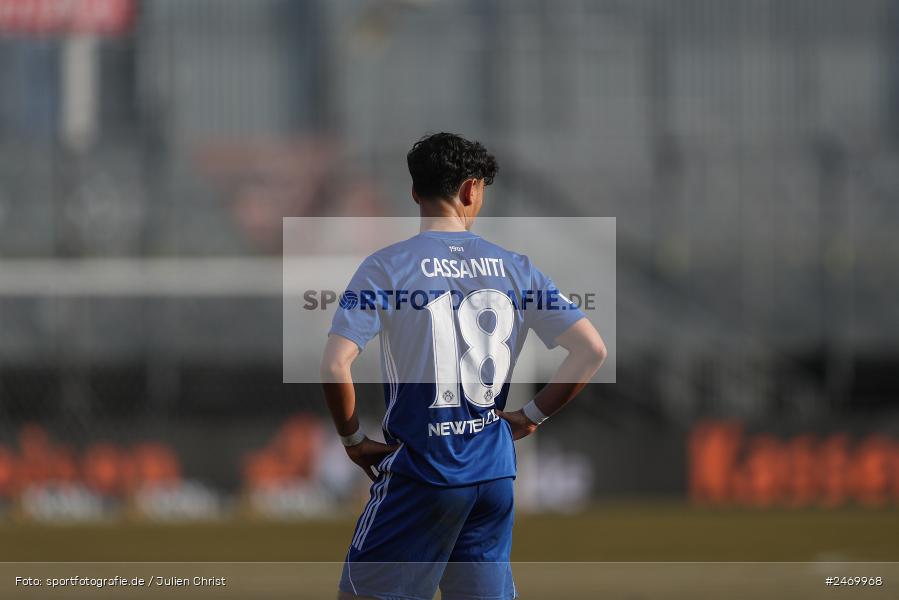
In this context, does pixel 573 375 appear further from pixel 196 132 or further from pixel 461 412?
pixel 196 132

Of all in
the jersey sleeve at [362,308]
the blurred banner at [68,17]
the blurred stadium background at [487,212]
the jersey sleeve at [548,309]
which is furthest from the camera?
the blurred banner at [68,17]

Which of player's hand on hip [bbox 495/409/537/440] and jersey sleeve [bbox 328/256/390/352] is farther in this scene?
player's hand on hip [bbox 495/409/537/440]

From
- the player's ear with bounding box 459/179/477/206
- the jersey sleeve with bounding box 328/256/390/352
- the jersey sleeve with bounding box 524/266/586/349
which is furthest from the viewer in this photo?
the jersey sleeve with bounding box 524/266/586/349

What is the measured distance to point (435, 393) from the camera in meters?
4.07

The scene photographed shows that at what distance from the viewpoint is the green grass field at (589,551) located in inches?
347

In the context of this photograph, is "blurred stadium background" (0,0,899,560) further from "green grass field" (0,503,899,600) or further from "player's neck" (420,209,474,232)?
"player's neck" (420,209,474,232)

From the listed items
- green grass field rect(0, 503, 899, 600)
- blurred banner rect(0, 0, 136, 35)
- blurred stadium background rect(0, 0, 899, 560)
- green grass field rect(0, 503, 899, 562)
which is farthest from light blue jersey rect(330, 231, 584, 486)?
blurred banner rect(0, 0, 136, 35)

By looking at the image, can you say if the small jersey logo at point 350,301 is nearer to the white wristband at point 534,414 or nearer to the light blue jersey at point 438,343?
the light blue jersey at point 438,343

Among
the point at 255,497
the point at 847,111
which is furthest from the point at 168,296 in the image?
the point at 847,111

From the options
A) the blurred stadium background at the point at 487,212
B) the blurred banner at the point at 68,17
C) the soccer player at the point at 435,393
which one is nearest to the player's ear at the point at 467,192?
the soccer player at the point at 435,393

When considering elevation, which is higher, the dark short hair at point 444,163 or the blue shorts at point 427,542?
the dark short hair at point 444,163

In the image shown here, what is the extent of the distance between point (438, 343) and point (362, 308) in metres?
0.25

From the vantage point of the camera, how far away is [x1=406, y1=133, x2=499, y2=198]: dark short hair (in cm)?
406

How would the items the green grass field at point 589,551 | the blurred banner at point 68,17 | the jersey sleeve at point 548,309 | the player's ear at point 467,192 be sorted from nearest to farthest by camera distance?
the player's ear at point 467,192 < the jersey sleeve at point 548,309 < the green grass field at point 589,551 < the blurred banner at point 68,17
